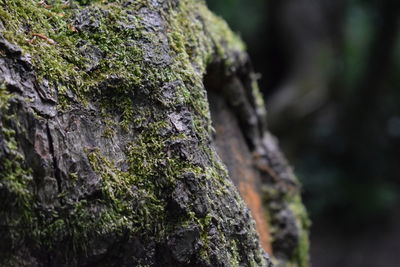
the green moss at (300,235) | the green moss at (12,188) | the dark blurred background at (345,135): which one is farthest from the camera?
the dark blurred background at (345,135)

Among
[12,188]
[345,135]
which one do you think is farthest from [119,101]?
[345,135]

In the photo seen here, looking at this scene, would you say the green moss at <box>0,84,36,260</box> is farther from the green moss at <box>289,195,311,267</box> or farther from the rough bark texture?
the green moss at <box>289,195,311,267</box>

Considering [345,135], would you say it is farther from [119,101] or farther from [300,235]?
[119,101]

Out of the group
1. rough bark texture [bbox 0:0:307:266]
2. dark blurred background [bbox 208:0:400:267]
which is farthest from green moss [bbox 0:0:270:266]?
dark blurred background [bbox 208:0:400:267]

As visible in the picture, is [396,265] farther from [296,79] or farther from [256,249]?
[256,249]

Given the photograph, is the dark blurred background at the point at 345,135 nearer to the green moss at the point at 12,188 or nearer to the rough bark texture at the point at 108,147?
the rough bark texture at the point at 108,147

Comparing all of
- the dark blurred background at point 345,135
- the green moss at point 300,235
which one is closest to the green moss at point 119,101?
the green moss at point 300,235
